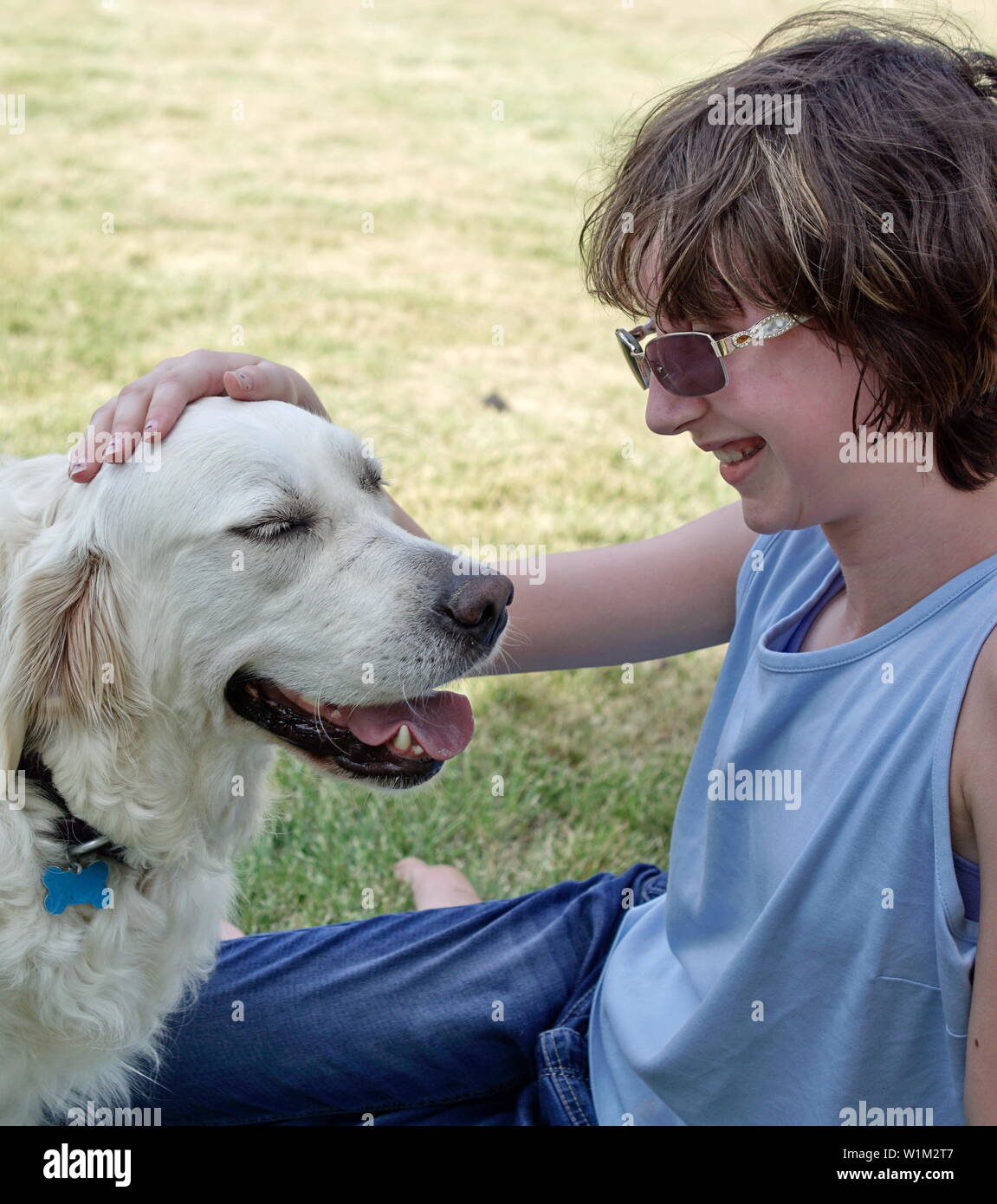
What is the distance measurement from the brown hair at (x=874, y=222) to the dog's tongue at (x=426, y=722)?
0.97 m

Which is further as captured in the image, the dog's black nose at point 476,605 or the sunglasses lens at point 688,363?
Answer: the dog's black nose at point 476,605

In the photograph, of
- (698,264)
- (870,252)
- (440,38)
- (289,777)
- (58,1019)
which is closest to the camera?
(870,252)

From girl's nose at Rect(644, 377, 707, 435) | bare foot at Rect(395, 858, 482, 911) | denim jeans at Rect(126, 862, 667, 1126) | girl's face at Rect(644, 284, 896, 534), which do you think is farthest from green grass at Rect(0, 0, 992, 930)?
girl's face at Rect(644, 284, 896, 534)

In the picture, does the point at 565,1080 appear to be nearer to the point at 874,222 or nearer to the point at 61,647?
the point at 61,647

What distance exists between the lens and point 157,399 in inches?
83.8

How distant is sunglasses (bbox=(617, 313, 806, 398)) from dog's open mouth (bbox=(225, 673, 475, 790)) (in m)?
0.88

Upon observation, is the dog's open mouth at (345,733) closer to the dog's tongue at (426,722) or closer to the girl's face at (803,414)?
the dog's tongue at (426,722)

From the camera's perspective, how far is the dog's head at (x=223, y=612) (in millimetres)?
2102

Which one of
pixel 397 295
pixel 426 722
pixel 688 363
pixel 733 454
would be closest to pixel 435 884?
pixel 426 722

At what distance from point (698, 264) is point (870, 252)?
0.26 metres

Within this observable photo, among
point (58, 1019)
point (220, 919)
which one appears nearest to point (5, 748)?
point (58, 1019)

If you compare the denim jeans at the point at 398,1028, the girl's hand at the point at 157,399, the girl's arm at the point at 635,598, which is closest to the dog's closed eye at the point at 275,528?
the girl's hand at the point at 157,399
